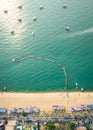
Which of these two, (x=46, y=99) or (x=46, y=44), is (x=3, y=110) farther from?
(x=46, y=44)

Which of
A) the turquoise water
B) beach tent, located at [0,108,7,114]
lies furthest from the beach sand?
the turquoise water

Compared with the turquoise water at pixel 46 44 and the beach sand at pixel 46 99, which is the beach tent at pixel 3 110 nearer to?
the beach sand at pixel 46 99

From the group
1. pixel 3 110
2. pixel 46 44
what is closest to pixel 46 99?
pixel 3 110

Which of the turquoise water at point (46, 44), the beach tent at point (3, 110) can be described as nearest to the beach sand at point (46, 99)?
the beach tent at point (3, 110)

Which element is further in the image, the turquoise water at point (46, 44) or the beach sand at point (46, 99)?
the turquoise water at point (46, 44)

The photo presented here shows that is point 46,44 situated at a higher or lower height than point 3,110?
higher

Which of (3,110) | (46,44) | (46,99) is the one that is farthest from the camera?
(46,44)

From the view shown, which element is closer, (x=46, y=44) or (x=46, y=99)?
(x=46, y=99)

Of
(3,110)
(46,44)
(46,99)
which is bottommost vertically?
(3,110)
